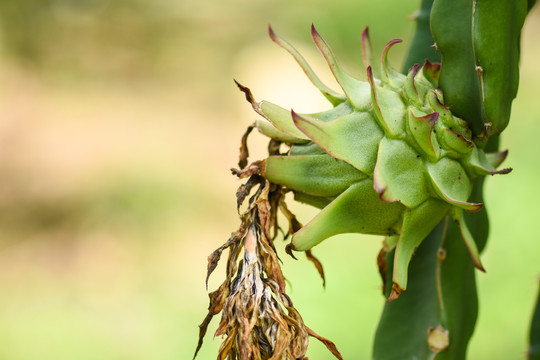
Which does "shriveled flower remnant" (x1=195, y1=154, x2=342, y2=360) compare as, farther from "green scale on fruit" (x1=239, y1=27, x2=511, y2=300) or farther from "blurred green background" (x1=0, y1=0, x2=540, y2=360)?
"blurred green background" (x1=0, y1=0, x2=540, y2=360)

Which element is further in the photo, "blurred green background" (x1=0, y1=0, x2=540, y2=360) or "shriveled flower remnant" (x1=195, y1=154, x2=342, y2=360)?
"blurred green background" (x1=0, y1=0, x2=540, y2=360)

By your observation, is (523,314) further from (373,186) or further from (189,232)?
(373,186)

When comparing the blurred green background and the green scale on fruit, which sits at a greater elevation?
the blurred green background

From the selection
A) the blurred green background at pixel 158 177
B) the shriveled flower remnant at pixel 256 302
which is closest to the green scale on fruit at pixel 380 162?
the shriveled flower remnant at pixel 256 302

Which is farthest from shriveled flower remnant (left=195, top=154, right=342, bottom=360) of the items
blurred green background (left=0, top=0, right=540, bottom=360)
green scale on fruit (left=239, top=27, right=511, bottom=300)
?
blurred green background (left=0, top=0, right=540, bottom=360)

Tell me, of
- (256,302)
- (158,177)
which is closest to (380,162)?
(256,302)

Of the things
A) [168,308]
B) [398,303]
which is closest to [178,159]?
[168,308]
